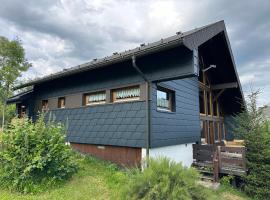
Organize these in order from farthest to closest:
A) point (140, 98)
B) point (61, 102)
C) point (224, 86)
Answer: point (224, 86), point (61, 102), point (140, 98)

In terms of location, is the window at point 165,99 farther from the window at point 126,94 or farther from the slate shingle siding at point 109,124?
the slate shingle siding at point 109,124

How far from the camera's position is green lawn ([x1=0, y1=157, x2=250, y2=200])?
4566 mm

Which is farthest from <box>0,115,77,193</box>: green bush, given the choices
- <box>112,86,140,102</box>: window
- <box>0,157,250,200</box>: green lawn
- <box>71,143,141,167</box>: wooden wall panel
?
<box>112,86,140,102</box>: window

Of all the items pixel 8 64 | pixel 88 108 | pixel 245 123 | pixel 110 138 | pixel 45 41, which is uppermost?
pixel 45 41

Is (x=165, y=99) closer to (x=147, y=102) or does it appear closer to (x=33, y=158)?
(x=147, y=102)

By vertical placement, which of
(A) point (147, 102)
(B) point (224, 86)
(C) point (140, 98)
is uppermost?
(B) point (224, 86)

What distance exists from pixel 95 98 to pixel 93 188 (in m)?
3.74

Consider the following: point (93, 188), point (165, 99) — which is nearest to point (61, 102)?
point (165, 99)

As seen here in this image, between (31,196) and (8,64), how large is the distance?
11.1 m

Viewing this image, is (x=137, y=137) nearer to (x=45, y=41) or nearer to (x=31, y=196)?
(x=31, y=196)

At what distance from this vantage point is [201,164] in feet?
27.2

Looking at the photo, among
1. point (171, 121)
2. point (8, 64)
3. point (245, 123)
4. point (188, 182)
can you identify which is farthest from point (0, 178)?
point (8, 64)

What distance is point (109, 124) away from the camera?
7.15m

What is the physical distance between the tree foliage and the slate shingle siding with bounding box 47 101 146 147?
4120 mm
